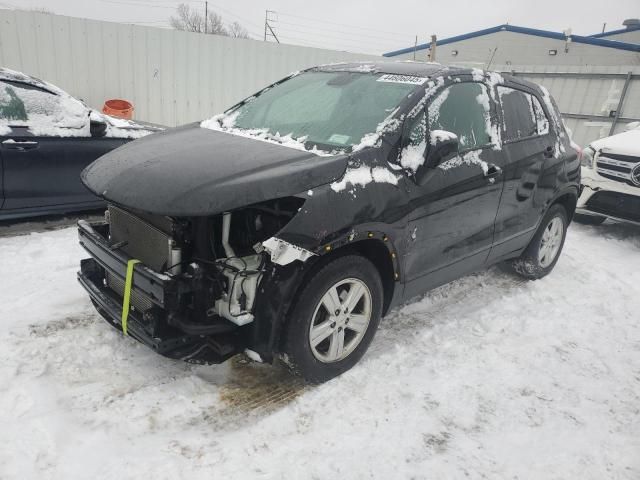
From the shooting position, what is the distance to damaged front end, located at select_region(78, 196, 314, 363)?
242cm

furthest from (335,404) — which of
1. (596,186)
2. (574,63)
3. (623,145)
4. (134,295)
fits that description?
(574,63)

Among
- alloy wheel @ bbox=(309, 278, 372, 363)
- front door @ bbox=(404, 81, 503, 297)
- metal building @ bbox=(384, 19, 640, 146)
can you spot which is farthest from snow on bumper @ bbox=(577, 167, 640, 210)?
alloy wheel @ bbox=(309, 278, 372, 363)

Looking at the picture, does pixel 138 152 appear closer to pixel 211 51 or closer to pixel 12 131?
pixel 12 131

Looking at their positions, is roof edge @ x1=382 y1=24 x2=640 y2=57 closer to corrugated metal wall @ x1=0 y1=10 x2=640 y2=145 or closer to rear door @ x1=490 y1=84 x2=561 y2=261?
corrugated metal wall @ x1=0 y1=10 x2=640 y2=145

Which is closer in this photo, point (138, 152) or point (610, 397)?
point (138, 152)

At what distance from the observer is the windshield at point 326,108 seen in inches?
118

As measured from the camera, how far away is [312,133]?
121 inches

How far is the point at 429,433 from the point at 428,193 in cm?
144

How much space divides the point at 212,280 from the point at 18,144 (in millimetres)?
3316

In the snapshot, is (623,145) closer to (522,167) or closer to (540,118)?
(540,118)

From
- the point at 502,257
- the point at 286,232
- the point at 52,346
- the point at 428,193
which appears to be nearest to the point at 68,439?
the point at 52,346

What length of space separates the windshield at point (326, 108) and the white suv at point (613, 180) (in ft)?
12.8

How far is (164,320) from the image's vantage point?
2496mm

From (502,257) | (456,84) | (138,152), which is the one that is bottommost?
(502,257)
